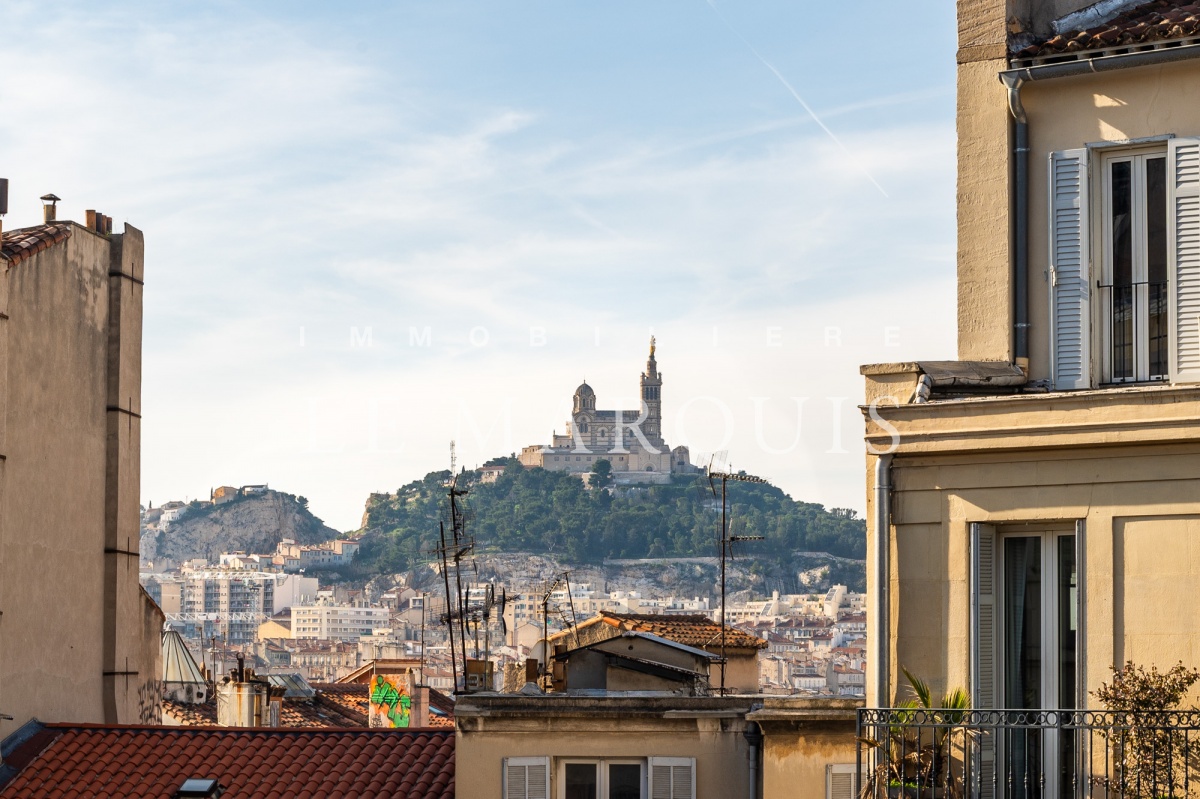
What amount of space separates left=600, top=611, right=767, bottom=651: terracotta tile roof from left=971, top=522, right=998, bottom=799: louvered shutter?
52.7ft

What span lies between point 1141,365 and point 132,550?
14368 mm

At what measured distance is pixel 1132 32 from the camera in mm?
11000

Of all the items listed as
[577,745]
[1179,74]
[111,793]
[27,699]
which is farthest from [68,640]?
[1179,74]

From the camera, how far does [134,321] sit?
22.5 meters

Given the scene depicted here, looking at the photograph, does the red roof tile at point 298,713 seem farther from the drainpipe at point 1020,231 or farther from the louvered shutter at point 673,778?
the drainpipe at point 1020,231

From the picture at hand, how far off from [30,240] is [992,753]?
13554mm

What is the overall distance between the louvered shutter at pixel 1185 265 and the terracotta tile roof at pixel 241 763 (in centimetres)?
844

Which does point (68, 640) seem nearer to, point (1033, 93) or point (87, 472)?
point (87, 472)

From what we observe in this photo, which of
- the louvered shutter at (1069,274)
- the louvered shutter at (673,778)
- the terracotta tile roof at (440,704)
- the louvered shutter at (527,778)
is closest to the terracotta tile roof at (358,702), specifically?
the terracotta tile roof at (440,704)

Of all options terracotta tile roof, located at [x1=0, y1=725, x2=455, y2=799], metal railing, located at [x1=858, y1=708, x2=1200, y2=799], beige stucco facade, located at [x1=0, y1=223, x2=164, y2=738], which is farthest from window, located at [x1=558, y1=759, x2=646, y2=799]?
beige stucco facade, located at [x1=0, y1=223, x2=164, y2=738]

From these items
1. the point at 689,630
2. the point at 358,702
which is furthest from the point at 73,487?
the point at 358,702

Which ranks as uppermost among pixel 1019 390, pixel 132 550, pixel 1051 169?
pixel 1051 169

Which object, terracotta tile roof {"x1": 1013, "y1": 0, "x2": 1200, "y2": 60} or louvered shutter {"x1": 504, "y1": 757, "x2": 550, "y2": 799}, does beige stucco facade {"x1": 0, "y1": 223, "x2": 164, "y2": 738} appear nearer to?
louvered shutter {"x1": 504, "y1": 757, "x2": 550, "y2": 799}

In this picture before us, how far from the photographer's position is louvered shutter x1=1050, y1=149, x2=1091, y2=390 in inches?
433
